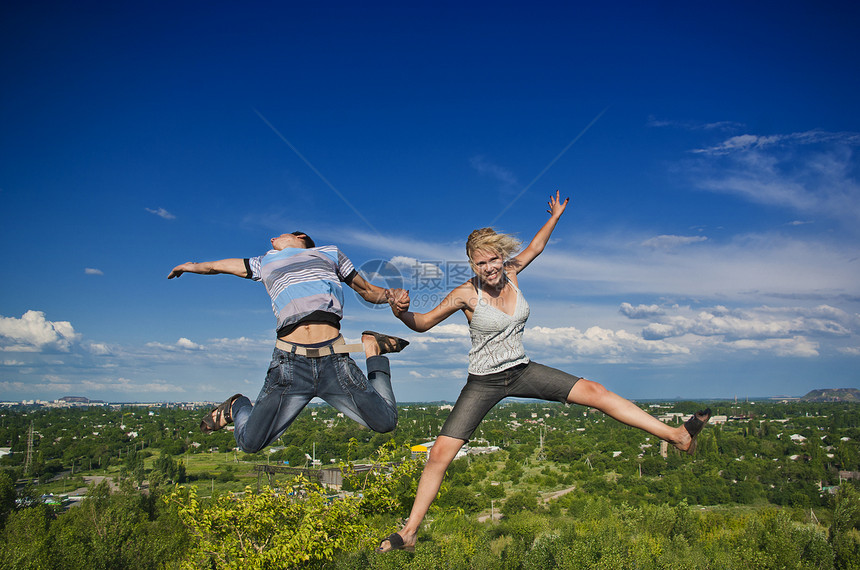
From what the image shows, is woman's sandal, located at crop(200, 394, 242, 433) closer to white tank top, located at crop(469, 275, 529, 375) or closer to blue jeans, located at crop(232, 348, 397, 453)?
blue jeans, located at crop(232, 348, 397, 453)

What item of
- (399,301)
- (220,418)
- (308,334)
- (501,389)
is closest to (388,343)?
(399,301)

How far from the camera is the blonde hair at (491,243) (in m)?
5.19

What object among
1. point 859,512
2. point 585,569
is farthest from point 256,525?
point 859,512

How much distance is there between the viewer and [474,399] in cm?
503

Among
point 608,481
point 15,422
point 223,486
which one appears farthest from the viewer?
point 15,422

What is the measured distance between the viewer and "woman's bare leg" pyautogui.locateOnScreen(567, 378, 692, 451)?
4941 millimetres

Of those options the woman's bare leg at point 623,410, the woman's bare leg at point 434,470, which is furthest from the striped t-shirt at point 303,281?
the woman's bare leg at point 623,410

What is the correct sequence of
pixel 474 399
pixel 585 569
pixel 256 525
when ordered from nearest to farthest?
pixel 474 399 < pixel 256 525 < pixel 585 569

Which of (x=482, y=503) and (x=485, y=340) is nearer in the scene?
(x=485, y=340)

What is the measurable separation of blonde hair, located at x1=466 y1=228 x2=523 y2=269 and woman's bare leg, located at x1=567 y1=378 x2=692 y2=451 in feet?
4.64

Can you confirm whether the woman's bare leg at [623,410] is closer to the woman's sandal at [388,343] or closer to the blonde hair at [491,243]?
the blonde hair at [491,243]

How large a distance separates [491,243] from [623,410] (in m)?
1.95

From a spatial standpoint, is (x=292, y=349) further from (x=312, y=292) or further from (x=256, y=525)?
(x=256, y=525)

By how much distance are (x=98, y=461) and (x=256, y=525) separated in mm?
129909
